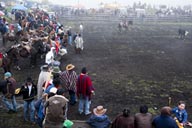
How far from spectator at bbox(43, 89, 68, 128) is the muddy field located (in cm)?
279

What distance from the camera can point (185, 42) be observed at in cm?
2967

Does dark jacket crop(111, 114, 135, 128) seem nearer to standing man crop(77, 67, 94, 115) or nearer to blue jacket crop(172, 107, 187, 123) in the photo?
blue jacket crop(172, 107, 187, 123)

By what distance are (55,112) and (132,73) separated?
9.77 meters

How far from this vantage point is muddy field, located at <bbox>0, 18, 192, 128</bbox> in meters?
13.3

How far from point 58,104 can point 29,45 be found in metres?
10.6

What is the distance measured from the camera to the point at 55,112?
850 centimetres

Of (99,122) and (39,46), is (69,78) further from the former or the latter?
(39,46)

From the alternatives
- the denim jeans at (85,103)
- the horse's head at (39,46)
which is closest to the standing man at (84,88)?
the denim jeans at (85,103)

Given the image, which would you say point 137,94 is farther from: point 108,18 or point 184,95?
point 108,18

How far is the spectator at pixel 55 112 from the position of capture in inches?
335

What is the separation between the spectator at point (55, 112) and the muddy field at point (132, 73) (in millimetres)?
2790

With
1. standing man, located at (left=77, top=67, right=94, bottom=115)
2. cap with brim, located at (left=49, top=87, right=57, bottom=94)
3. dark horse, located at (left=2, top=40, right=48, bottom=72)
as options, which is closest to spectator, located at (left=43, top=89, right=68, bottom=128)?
cap with brim, located at (left=49, top=87, right=57, bottom=94)

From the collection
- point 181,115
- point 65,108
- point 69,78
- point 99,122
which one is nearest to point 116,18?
point 69,78

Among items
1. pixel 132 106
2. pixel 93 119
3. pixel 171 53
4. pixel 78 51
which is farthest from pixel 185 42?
pixel 93 119
